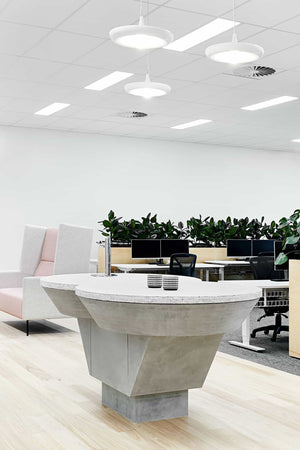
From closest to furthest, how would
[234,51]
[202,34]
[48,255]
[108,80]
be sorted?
[234,51] < [202,34] < [48,255] < [108,80]

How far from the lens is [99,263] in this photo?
8.68 m

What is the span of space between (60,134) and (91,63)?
4.19 meters

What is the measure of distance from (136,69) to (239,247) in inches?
152

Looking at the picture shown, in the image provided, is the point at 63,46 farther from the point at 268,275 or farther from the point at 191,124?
the point at 191,124

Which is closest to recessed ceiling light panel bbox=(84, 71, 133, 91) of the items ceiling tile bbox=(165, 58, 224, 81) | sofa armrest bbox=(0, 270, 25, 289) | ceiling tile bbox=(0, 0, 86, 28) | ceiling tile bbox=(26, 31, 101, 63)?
ceiling tile bbox=(165, 58, 224, 81)

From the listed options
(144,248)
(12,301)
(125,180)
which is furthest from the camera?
(125,180)

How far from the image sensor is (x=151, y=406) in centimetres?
322

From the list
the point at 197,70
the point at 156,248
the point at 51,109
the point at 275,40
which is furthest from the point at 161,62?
the point at 156,248

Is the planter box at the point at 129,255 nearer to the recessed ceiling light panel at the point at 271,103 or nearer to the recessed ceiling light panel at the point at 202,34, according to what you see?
the recessed ceiling light panel at the point at 271,103

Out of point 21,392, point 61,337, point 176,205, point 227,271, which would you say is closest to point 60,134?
point 176,205

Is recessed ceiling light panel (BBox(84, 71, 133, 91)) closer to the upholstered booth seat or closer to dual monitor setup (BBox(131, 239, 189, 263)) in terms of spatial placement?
dual monitor setup (BBox(131, 239, 189, 263))

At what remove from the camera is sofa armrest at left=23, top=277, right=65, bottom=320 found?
19.3ft

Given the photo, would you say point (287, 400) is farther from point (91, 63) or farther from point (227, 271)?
point (227, 271)

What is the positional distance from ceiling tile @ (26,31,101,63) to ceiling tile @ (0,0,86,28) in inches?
12.4
